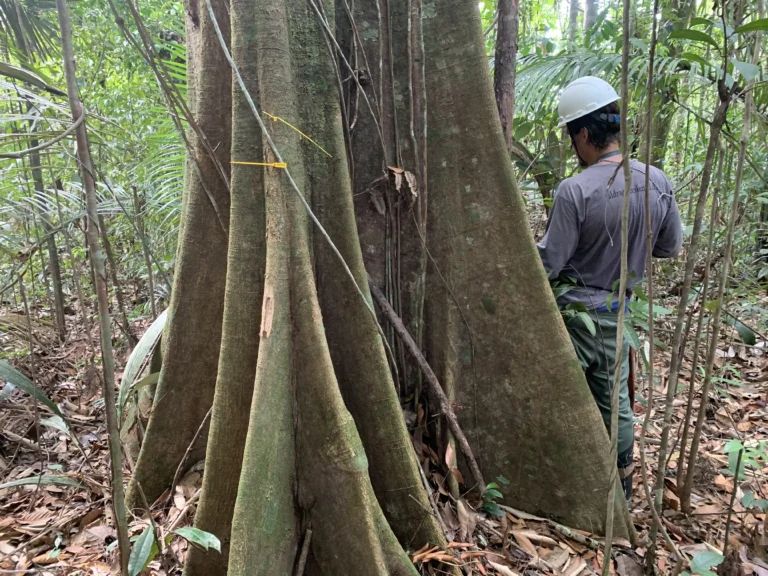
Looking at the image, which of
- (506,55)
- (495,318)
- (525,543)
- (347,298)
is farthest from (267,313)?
(506,55)

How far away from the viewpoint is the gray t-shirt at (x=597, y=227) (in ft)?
7.86

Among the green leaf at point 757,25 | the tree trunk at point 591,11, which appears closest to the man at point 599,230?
the green leaf at point 757,25

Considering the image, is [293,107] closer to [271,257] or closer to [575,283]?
[271,257]

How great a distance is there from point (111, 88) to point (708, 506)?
607 centimetres

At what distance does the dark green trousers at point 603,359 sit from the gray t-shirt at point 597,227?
0.34ft

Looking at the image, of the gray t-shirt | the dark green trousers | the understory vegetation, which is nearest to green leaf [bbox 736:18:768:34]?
the understory vegetation

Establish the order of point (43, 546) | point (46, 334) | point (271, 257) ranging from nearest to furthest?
point (271, 257) → point (43, 546) → point (46, 334)

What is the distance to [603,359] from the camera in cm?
260

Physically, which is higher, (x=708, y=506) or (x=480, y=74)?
(x=480, y=74)

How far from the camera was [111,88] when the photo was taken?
5262mm

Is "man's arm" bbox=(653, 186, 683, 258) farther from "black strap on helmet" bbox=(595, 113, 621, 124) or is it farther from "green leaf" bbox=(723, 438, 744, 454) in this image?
"green leaf" bbox=(723, 438, 744, 454)

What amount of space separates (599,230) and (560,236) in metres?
0.19

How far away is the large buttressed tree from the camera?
1.68 m

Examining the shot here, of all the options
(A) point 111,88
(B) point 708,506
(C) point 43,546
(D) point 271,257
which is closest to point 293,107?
(D) point 271,257
